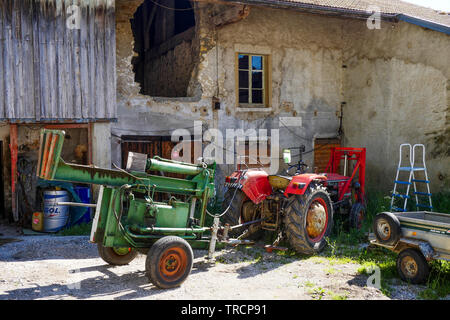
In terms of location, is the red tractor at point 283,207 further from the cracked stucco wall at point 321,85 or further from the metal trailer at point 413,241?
the cracked stucco wall at point 321,85

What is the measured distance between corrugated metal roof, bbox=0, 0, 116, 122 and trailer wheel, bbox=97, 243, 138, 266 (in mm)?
3804

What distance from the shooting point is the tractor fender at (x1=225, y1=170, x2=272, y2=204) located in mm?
7031

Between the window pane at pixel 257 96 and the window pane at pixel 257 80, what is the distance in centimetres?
13

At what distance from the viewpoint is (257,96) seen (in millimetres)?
11609

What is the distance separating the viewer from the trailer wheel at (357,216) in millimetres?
8109

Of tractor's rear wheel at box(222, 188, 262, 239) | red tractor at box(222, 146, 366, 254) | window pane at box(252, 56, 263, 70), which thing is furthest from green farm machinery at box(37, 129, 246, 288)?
window pane at box(252, 56, 263, 70)

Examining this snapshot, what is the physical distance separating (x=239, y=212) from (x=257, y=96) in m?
5.14

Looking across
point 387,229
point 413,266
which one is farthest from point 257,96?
point 413,266

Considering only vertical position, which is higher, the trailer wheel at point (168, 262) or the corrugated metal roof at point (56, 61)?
the corrugated metal roof at point (56, 61)

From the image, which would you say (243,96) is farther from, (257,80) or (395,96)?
(395,96)

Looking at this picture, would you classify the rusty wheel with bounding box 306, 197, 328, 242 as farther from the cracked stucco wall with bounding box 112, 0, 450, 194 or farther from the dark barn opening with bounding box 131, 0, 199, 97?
the dark barn opening with bounding box 131, 0, 199, 97

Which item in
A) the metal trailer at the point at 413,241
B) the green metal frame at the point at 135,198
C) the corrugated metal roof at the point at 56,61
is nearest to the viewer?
the green metal frame at the point at 135,198

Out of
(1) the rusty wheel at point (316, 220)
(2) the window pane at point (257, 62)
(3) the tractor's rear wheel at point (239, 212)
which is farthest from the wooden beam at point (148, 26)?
(1) the rusty wheel at point (316, 220)

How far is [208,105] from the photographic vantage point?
10.7 m
